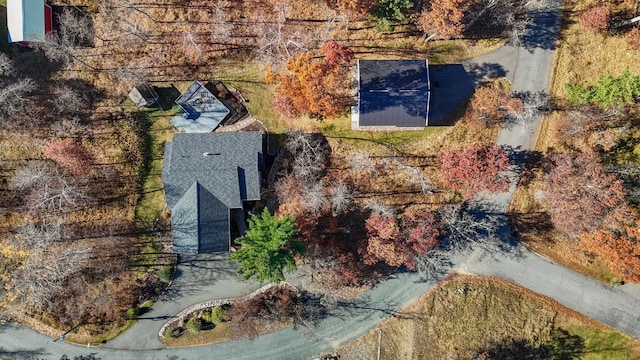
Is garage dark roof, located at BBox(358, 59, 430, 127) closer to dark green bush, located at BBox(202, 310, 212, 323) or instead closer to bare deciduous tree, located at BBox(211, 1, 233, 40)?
bare deciduous tree, located at BBox(211, 1, 233, 40)

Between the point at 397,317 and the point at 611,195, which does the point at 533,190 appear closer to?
the point at 611,195

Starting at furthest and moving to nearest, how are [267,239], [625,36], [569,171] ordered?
1. [625,36]
2. [569,171]
3. [267,239]

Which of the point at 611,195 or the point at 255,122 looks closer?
the point at 611,195

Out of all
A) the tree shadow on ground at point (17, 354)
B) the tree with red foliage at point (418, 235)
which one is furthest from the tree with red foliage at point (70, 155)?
the tree with red foliage at point (418, 235)

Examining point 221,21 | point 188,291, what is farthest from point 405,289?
point 221,21

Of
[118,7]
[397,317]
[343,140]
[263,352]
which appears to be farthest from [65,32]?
[397,317]
